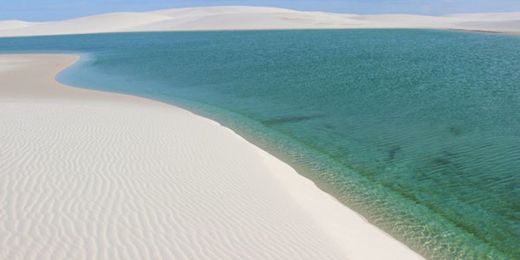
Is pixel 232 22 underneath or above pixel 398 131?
above

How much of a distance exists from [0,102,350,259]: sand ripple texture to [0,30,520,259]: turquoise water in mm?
1678

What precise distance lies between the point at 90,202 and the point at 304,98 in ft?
44.8

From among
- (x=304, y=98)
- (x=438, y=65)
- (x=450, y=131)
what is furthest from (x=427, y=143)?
(x=438, y=65)

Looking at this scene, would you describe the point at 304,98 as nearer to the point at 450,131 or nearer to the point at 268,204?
the point at 450,131

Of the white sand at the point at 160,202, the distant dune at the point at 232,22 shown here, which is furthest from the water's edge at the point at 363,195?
the distant dune at the point at 232,22

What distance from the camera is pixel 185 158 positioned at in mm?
10836

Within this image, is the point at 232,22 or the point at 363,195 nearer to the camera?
the point at 363,195

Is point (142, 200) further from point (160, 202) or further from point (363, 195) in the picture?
point (363, 195)

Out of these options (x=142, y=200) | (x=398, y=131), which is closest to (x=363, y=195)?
(x=142, y=200)

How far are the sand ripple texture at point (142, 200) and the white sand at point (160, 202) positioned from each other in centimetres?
2

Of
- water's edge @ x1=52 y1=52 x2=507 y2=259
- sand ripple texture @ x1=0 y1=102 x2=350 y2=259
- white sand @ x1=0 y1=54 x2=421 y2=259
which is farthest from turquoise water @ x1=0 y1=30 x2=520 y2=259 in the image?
sand ripple texture @ x1=0 y1=102 x2=350 y2=259

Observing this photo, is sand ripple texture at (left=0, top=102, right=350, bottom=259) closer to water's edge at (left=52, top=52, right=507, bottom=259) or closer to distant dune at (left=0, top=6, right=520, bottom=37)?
water's edge at (left=52, top=52, right=507, bottom=259)

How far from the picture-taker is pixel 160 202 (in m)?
Result: 7.89

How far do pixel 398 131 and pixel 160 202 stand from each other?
8.39 m
